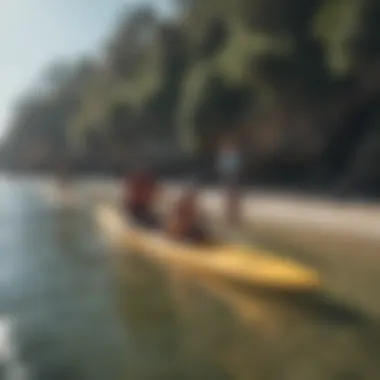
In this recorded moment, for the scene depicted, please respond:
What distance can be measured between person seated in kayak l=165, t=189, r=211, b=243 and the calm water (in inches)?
7.2

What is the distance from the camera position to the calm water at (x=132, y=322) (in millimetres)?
1656

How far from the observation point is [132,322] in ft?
6.32

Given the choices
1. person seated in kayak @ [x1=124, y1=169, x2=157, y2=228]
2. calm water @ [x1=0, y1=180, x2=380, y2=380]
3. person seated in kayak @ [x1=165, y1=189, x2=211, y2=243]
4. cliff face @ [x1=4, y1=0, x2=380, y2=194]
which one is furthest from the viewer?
person seated in kayak @ [x1=165, y1=189, x2=211, y2=243]

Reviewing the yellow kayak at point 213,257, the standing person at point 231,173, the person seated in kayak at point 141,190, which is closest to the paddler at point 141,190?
the person seated in kayak at point 141,190

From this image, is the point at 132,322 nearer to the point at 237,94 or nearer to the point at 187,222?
the point at 187,222

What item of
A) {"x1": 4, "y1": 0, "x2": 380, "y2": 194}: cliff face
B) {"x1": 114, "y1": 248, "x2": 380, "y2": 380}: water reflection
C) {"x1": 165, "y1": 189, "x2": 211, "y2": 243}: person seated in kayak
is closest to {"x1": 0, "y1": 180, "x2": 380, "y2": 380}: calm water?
{"x1": 114, "y1": 248, "x2": 380, "y2": 380}: water reflection

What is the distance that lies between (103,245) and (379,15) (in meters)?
1.75

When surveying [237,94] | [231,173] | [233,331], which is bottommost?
[233,331]

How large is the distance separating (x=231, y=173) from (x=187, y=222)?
26cm

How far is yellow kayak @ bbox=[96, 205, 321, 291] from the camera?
7.88 feet

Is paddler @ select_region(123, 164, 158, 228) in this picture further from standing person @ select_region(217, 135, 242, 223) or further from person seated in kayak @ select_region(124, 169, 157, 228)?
standing person @ select_region(217, 135, 242, 223)

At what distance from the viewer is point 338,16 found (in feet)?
12.0

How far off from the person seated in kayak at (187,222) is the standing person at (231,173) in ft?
0.38

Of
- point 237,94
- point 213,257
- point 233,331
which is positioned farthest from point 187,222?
point 237,94
